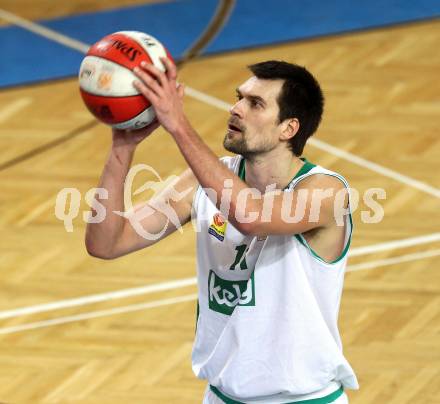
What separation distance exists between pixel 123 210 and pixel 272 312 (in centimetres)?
67

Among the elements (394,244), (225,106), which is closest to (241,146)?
(394,244)

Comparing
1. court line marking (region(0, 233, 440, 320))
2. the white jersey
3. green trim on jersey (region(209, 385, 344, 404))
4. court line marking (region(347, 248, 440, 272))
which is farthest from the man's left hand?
court line marking (region(347, 248, 440, 272))

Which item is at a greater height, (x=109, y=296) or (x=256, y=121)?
(x=256, y=121)

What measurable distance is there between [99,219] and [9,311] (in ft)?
9.82

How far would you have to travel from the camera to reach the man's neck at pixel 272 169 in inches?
190

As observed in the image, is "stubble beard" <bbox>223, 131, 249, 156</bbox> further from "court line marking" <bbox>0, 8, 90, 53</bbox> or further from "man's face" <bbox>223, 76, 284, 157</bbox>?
"court line marking" <bbox>0, 8, 90, 53</bbox>

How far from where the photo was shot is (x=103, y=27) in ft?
40.8

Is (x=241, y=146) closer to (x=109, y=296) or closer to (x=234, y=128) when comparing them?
(x=234, y=128)

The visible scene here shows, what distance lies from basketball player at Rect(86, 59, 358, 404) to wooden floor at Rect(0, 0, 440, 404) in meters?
1.95

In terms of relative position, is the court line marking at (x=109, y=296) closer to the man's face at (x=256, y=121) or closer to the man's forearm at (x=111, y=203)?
the man's forearm at (x=111, y=203)

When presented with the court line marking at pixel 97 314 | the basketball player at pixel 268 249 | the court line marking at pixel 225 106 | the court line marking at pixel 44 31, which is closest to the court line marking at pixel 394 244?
the court line marking at pixel 225 106

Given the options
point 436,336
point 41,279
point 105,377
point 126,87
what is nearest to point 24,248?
point 41,279

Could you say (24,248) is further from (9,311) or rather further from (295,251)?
(295,251)

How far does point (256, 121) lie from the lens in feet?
15.5
